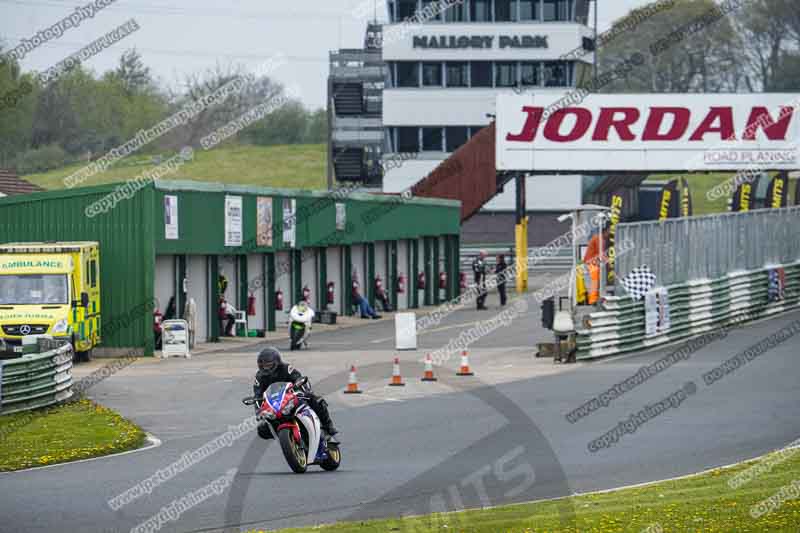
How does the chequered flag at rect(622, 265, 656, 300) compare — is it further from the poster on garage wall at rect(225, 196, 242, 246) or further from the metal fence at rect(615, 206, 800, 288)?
the poster on garage wall at rect(225, 196, 242, 246)

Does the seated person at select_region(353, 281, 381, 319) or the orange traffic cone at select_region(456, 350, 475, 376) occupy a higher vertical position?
the seated person at select_region(353, 281, 381, 319)

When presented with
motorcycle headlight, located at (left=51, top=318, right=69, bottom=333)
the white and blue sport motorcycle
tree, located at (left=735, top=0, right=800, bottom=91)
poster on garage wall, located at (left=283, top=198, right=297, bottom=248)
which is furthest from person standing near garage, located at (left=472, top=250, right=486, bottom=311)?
tree, located at (left=735, top=0, right=800, bottom=91)

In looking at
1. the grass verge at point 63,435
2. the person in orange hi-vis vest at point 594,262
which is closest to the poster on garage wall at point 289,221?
the person in orange hi-vis vest at point 594,262

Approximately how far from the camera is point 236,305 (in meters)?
40.9

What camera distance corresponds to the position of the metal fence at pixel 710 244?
3247 cm

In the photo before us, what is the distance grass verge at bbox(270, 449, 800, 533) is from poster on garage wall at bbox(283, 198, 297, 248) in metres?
29.8

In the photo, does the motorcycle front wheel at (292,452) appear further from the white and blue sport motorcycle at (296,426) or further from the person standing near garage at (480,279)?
the person standing near garage at (480,279)

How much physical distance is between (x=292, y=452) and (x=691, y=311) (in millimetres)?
21166

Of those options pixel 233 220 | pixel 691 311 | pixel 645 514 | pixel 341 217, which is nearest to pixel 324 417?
pixel 645 514

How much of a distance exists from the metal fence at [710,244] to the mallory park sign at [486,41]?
129 feet

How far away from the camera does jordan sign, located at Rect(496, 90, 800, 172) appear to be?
56438mm

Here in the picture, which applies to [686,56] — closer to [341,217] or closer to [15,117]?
[15,117]

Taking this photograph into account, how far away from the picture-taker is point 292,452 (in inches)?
604

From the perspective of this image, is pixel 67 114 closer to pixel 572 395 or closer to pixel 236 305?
pixel 236 305
